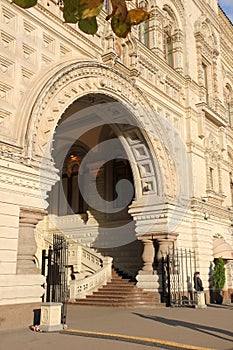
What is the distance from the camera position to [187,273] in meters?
15.1

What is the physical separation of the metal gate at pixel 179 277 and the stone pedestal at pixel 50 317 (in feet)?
19.5

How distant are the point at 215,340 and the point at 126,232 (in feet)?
33.4

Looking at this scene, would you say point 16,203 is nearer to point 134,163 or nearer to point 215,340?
point 215,340

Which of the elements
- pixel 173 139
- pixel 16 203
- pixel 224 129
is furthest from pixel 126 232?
pixel 16 203

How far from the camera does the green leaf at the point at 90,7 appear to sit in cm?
276

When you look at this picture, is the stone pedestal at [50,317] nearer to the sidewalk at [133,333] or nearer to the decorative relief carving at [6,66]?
the sidewalk at [133,333]

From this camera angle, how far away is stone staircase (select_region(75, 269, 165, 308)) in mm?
13641

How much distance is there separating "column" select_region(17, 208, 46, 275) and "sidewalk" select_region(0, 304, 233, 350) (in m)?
1.33

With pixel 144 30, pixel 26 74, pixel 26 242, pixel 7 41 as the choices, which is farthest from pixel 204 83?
pixel 26 242

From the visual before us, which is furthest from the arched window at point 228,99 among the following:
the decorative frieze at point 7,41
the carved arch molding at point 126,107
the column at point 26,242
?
the column at point 26,242

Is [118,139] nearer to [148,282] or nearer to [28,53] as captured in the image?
[148,282]

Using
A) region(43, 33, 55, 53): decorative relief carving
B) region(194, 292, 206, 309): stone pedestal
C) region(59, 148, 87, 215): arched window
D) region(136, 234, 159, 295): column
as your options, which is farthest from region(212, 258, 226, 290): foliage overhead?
region(43, 33, 55, 53): decorative relief carving

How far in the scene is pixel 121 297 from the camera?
46.0ft

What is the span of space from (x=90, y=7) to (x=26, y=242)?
7173 mm
